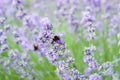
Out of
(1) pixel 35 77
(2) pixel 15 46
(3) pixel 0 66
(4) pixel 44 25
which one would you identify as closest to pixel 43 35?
(4) pixel 44 25

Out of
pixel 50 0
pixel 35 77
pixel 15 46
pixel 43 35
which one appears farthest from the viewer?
pixel 50 0

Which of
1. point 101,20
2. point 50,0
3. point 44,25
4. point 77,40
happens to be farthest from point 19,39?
point 50,0

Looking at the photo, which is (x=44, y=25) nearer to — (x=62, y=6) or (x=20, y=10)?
(x=20, y=10)

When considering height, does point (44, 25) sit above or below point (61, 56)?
above

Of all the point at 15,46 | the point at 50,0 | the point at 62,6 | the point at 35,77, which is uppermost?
the point at 50,0

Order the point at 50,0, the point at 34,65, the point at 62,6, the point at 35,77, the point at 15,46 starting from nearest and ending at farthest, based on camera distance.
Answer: the point at 35,77 → the point at 34,65 → the point at 15,46 → the point at 62,6 → the point at 50,0

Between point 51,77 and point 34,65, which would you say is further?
point 34,65
